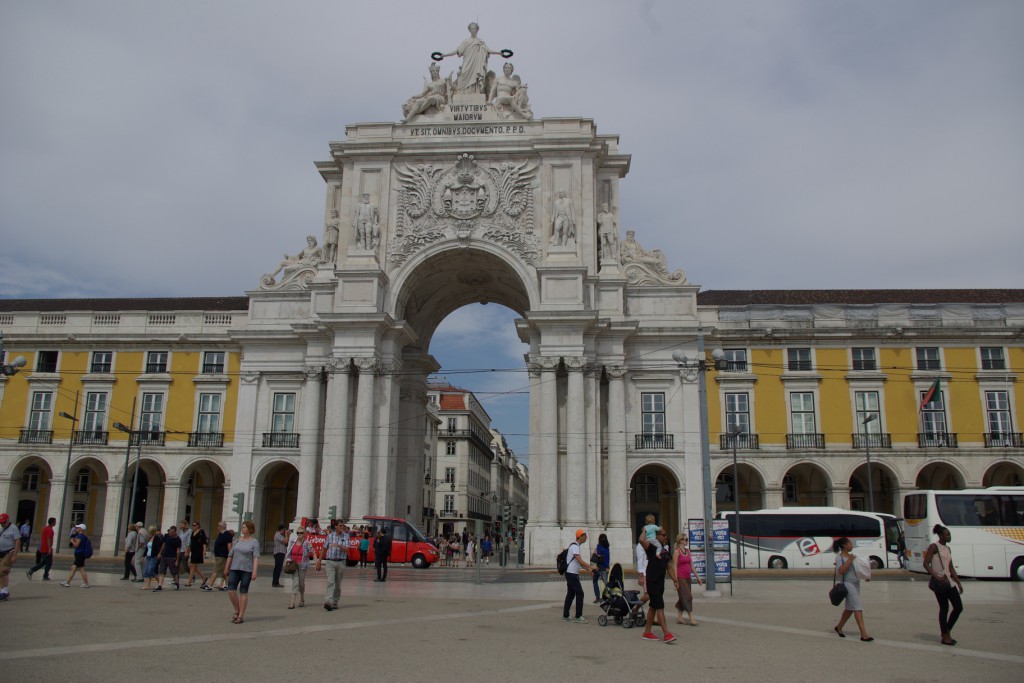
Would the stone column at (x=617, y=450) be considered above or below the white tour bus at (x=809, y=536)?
above

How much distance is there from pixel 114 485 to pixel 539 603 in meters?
31.3

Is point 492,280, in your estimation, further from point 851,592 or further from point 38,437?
point 851,592

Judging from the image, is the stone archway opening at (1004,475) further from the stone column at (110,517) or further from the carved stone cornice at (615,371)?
the stone column at (110,517)

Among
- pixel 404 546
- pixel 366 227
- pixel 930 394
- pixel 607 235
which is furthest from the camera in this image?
pixel 607 235

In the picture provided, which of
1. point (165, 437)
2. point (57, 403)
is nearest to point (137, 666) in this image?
point (165, 437)

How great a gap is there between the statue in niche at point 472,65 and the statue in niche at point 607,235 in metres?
9.36

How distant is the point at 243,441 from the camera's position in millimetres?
42125

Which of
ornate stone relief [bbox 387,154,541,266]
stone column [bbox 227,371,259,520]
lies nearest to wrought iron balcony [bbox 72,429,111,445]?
stone column [bbox 227,371,259,520]

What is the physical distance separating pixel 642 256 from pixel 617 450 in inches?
397

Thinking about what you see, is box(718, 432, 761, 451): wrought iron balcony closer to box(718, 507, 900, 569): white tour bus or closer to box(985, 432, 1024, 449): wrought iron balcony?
box(718, 507, 900, 569): white tour bus

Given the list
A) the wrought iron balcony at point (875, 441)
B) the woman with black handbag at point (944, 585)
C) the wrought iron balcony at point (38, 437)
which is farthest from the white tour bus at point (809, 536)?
the wrought iron balcony at point (38, 437)

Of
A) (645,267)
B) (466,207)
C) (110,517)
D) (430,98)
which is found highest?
(430,98)

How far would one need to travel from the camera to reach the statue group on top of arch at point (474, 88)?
4344cm

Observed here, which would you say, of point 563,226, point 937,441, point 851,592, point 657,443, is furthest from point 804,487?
point 851,592
